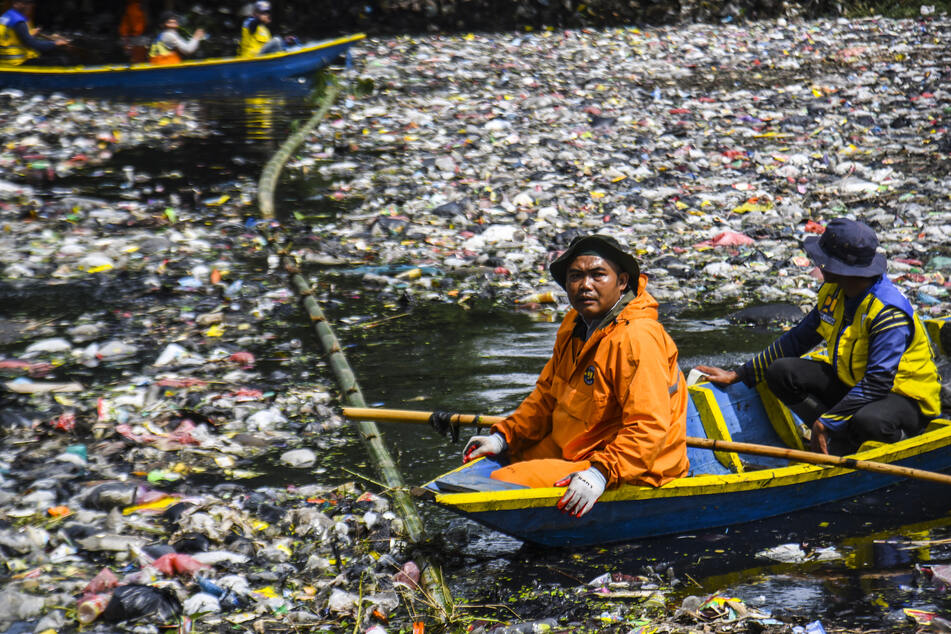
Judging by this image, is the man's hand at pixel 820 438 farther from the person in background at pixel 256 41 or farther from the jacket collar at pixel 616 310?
the person in background at pixel 256 41

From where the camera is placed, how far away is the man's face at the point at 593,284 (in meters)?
3.80

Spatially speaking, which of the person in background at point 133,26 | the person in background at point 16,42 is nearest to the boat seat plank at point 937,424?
the person in background at point 16,42

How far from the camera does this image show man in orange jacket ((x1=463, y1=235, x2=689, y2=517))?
3730mm

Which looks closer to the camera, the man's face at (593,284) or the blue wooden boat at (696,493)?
the blue wooden boat at (696,493)

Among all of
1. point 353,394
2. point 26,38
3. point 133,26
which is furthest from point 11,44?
point 353,394

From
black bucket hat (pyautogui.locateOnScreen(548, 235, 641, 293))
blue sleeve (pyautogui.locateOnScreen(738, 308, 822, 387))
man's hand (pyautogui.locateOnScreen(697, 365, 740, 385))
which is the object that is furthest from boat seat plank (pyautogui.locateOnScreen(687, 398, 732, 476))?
black bucket hat (pyautogui.locateOnScreen(548, 235, 641, 293))

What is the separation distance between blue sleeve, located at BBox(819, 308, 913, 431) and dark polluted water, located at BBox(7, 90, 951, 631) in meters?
0.52

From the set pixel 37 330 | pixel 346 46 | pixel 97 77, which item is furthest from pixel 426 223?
pixel 346 46

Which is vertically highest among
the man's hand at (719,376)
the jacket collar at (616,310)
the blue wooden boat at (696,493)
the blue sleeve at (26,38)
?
the blue sleeve at (26,38)

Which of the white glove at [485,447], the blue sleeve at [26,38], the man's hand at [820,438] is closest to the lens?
the white glove at [485,447]

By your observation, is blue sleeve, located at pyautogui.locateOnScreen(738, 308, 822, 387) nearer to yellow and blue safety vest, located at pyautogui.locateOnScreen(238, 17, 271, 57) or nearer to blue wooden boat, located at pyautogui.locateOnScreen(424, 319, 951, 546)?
blue wooden boat, located at pyautogui.locateOnScreen(424, 319, 951, 546)

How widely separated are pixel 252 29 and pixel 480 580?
1330cm

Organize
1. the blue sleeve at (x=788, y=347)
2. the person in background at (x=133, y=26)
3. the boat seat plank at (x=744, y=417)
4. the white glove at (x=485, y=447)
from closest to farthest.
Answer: the white glove at (x=485, y=447) → the blue sleeve at (x=788, y=347) → the boat seat plank at (x=744, y=417) → the person in background at (x=133, y=26)

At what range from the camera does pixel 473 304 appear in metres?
7.10
